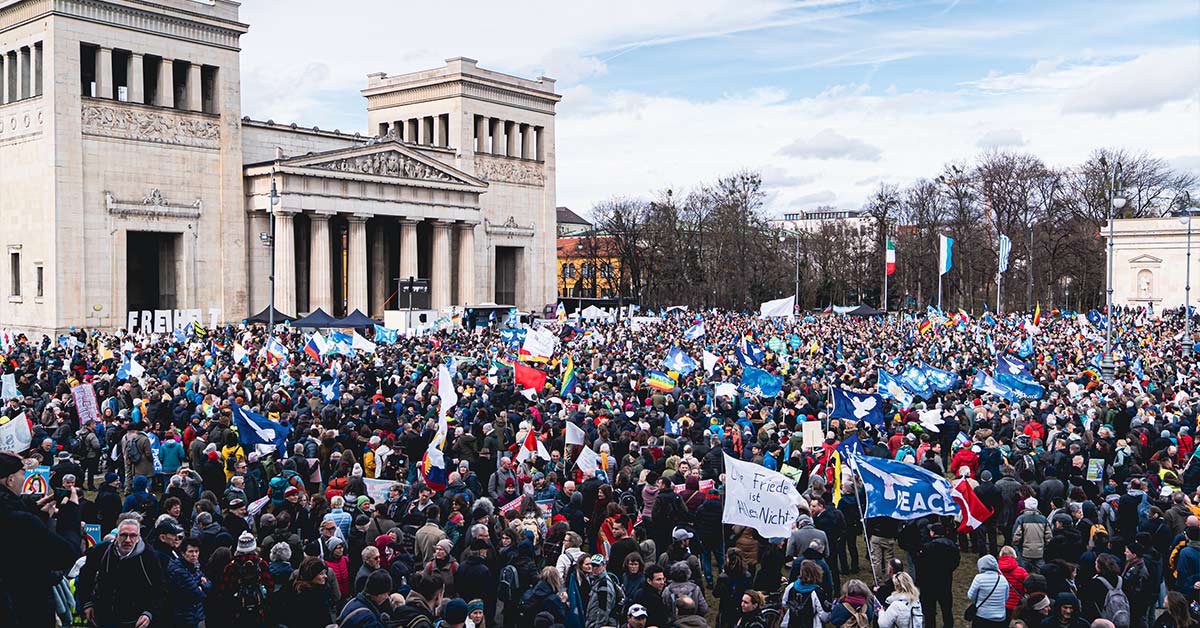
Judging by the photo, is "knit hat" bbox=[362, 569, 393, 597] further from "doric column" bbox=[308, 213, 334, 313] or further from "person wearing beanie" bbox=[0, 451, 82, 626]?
"doric column" bbox=[308, 213, 334, 313]

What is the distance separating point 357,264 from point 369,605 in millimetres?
53827

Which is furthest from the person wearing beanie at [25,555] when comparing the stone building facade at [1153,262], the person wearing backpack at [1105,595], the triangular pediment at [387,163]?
the stone building facade at [1153,262]

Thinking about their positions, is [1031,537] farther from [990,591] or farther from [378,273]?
[378,273]

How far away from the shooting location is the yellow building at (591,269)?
311 feet

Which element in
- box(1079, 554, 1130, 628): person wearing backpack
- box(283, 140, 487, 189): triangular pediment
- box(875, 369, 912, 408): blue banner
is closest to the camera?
box(1079, 554, 1130, 628): person wearing backpack

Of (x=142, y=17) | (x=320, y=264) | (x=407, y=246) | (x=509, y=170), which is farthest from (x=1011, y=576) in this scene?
(x=509, y=170)

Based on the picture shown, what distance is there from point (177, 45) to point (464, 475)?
4760 cm

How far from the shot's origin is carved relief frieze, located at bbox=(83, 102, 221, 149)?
50.5m

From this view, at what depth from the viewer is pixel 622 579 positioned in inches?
391

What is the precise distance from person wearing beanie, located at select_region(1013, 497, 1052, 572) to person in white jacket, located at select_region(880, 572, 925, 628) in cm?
358

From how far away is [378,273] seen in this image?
6594 centimetres

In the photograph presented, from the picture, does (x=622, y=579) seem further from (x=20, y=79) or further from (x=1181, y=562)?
(x=20, y=79)

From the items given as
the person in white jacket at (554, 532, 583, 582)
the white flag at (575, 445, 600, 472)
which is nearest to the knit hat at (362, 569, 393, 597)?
the person in white jacket at (554, 532, 583, 582)

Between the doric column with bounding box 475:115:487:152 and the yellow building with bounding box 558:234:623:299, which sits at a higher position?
the doric column with bounding box 475:115:487:152
